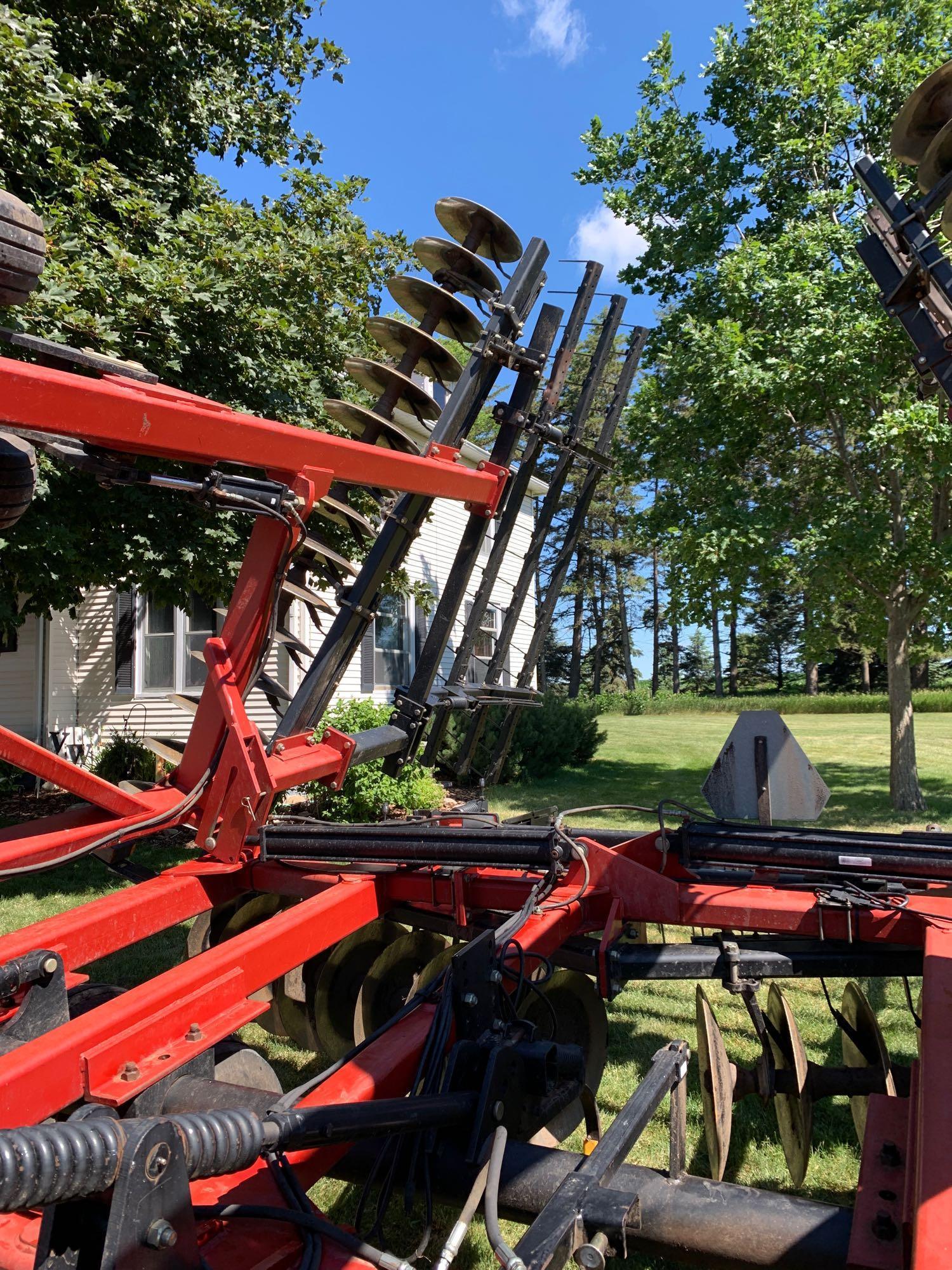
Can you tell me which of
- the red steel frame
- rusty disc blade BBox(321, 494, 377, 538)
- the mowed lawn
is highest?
rusty disc blade BBox(321, 494, 377, 538)

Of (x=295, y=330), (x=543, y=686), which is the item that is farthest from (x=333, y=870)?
(x=543, y=686)

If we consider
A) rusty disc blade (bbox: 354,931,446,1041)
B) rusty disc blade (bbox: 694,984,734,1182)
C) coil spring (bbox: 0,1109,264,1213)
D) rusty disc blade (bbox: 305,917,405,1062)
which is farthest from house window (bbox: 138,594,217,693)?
coil spring (bbox: 0,1109,264,1213)

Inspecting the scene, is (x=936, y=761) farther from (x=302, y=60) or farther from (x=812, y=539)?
(x=302, y=60)

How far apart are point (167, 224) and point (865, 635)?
10.1 meters

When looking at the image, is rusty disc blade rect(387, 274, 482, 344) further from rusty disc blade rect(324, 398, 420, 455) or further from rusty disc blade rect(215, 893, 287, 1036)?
rusty disc blade rect(215, 893, 287, 1036)

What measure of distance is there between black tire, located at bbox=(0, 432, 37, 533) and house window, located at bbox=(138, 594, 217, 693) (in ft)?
33.2

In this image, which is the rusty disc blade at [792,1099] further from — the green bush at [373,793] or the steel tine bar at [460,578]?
the green bush at [373,793]

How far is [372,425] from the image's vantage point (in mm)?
5516

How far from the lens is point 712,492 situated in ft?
39.7

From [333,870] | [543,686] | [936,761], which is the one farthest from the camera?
[543,686]

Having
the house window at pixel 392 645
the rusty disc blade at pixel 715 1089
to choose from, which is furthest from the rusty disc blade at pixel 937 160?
the house window at pixel 392 645

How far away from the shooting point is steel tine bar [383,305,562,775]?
543cm

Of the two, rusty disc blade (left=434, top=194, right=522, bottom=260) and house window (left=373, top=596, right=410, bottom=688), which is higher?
rusty disc blade (left=434, top=194, right=522, bottom=260)

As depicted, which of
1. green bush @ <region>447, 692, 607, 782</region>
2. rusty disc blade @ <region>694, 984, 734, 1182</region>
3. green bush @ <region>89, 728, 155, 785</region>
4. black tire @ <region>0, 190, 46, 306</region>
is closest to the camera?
black tire @ <region>0, 190, 46, 306</region>
